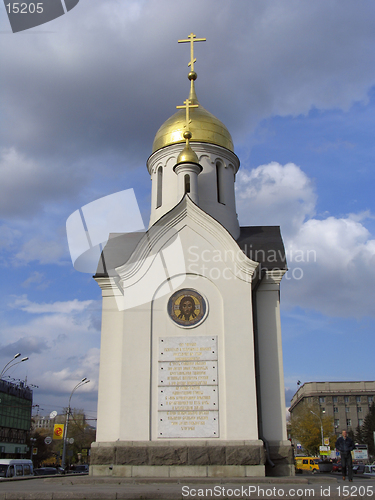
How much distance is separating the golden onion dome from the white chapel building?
11.2 feet

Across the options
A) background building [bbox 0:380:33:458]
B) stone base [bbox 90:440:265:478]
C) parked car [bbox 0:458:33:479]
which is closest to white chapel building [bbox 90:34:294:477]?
stone base [bbox 90:440:265:478]

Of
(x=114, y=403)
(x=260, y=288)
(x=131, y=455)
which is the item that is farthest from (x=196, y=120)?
(x=131, y=455)

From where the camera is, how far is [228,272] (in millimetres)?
12469

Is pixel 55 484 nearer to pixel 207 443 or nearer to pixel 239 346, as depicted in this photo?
pixel 207 443

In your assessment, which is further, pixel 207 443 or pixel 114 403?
pixel 114 403

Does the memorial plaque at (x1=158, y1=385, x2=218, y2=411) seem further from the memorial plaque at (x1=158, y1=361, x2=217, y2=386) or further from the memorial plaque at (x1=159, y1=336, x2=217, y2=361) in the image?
the memorial plaque at (x1=159, y1=336, x2=217, y2=361)

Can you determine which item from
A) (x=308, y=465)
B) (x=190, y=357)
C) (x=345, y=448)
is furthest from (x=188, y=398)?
(x=308, y=465)

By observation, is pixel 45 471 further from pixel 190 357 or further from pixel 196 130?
pixel 196 130

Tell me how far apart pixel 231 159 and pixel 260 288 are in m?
6.00

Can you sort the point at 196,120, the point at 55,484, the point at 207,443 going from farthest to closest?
the point at 196,120 < the point at 207,443 < the point at 55,484

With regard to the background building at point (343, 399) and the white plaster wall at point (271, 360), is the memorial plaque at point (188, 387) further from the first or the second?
the background building at point (343, 399)

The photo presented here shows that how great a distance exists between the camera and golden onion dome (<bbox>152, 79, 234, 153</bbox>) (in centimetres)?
1675

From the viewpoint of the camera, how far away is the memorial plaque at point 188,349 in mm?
11750

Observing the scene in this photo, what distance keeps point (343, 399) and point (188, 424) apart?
62.5 m
